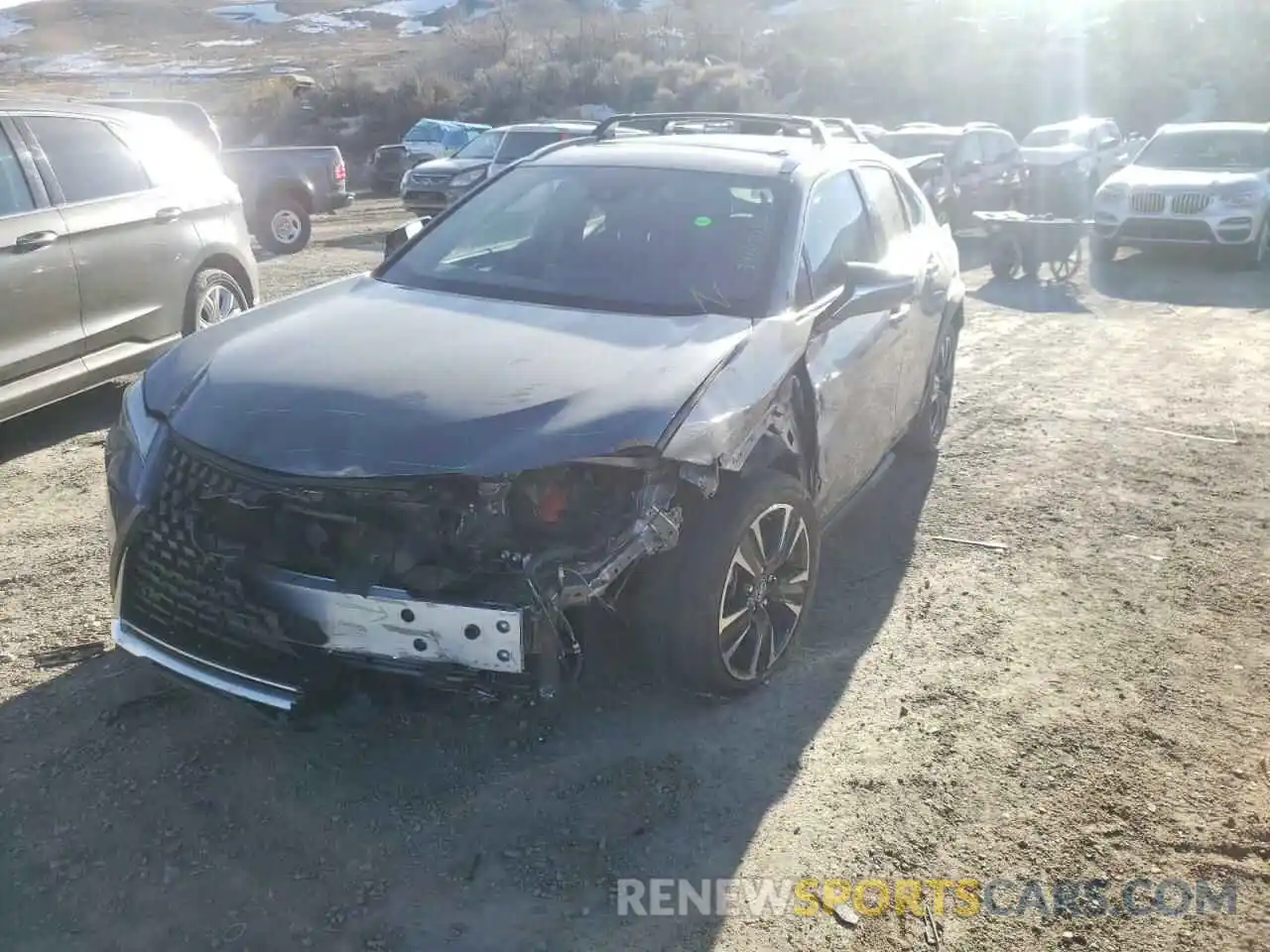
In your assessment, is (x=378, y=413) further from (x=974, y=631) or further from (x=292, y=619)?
(x=974, y=631)

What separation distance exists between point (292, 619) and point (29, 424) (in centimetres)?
459

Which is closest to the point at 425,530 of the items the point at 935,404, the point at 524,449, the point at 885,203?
the point at 524,449

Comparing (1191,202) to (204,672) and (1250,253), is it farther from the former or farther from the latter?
(204,672)

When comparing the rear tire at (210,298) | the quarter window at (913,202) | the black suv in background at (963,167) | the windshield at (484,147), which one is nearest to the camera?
the quarter window at (913,202)

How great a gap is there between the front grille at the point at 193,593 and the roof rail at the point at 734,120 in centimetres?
289

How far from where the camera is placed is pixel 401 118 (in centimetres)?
3578

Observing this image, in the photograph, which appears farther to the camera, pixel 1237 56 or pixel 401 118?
pixel 1237 56

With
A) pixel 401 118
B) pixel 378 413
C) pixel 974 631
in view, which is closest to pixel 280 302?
pixel 378 413

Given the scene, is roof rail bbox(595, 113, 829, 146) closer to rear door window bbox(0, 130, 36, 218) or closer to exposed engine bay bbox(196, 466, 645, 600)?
exposed engine bay bbox(196, 466, 645, 600)

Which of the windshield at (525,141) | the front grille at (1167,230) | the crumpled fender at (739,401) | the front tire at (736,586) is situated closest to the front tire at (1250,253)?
the front grille at (1167,230)

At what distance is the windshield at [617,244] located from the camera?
13.5 feet

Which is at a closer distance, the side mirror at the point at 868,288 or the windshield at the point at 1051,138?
the side mirror at the point at 868,288

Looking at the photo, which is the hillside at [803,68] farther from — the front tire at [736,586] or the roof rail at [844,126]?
the front tire at [736,586]

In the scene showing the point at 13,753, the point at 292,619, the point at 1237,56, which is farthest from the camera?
the point at 1237,56
